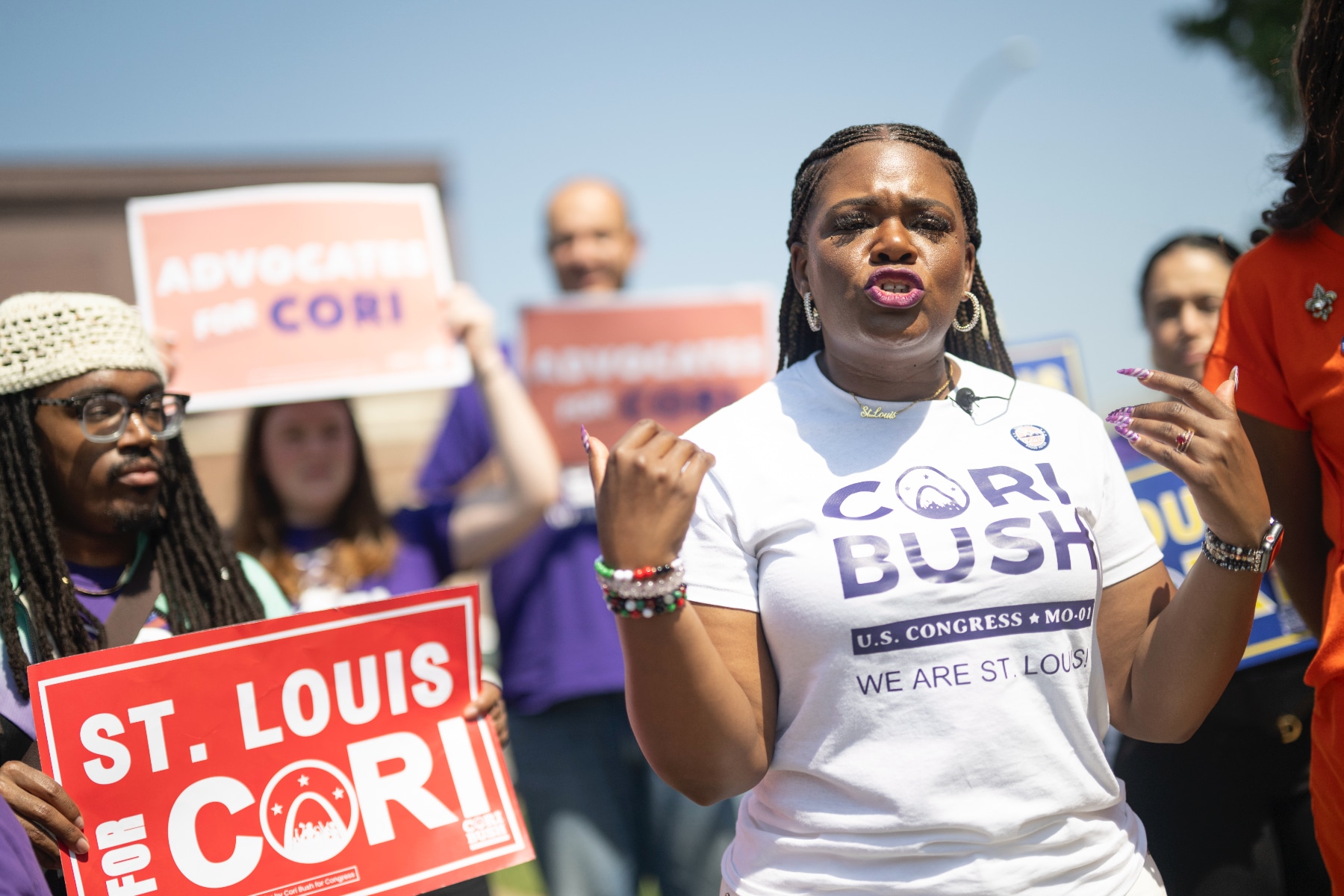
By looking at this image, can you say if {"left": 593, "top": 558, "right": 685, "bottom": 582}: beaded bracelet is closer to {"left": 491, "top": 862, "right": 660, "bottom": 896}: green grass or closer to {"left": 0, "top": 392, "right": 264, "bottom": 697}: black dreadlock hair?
{"left": 0, "top": 392, "right": 264, "bottom": 697}: black dreadlock hair

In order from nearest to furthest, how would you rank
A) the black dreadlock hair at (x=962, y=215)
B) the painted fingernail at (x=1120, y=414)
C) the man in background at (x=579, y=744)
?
1. the painted fingernail at (x=1120, y=414)
2. the black dreadlock hair at (x=962, y=215)
3. the man in background at (x=579, y=744)

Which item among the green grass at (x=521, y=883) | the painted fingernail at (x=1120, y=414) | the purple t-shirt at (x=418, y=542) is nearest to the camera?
the painted fingernail at (x=1120, y=414)

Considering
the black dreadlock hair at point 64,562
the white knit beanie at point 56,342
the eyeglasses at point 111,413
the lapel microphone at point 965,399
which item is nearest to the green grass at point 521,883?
the black dreadlock hair at point 64,562

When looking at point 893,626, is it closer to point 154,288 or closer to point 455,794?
point 455,794

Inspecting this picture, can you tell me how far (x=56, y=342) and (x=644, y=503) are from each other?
142 cm

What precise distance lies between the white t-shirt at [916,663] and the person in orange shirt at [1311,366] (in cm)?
46

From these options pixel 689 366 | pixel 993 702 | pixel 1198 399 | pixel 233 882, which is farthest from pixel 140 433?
pixel 689 366

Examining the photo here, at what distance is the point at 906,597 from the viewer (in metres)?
1.77

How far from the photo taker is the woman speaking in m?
1.74

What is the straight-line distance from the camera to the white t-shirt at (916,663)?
1.76 metres

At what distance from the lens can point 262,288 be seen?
3.90 metres

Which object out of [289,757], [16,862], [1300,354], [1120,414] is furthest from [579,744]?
[1300,354]

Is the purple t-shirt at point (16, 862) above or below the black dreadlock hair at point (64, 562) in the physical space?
below

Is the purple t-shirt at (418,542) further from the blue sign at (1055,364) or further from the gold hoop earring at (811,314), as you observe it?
the blue sign at (1055,364)
